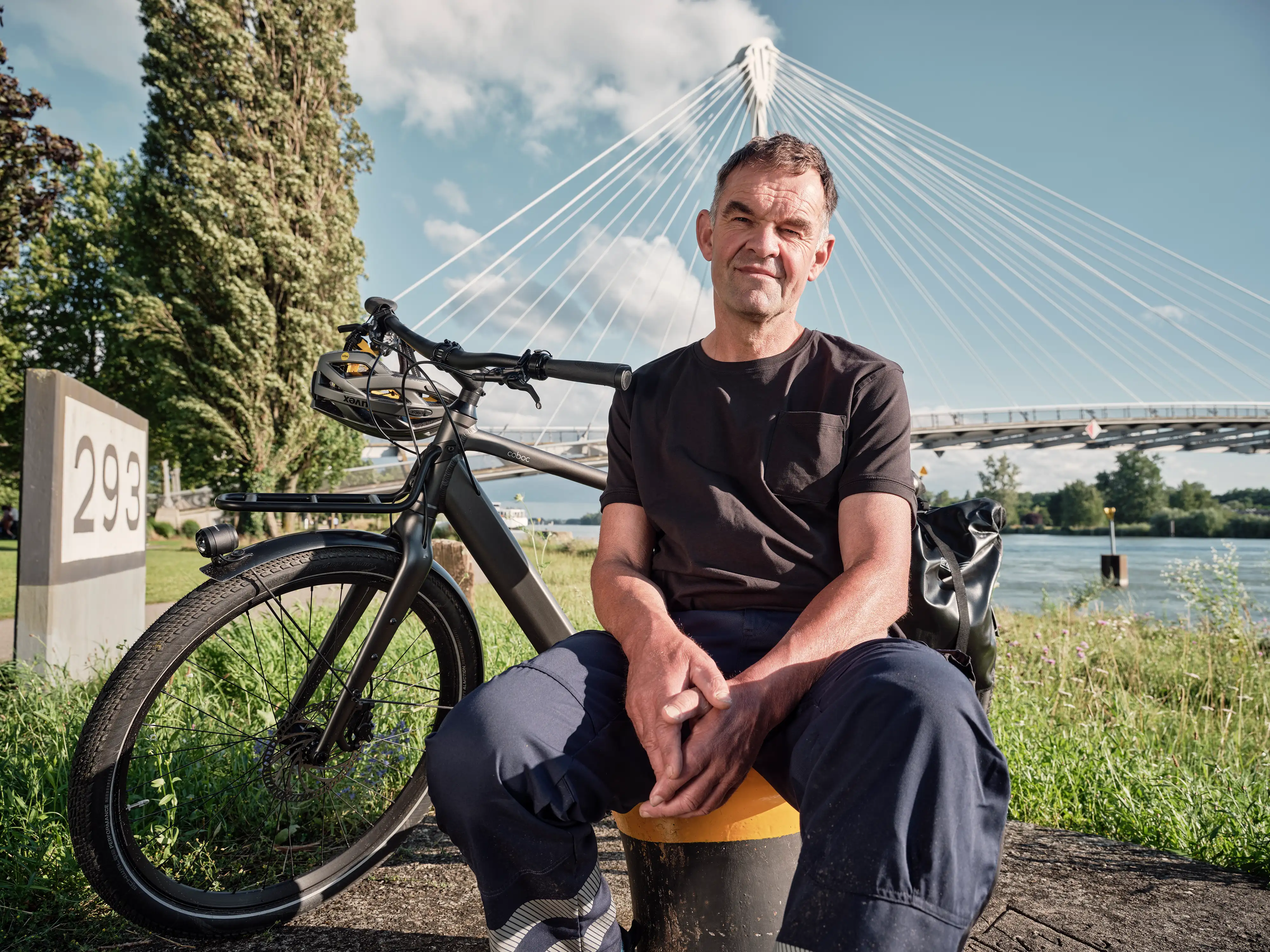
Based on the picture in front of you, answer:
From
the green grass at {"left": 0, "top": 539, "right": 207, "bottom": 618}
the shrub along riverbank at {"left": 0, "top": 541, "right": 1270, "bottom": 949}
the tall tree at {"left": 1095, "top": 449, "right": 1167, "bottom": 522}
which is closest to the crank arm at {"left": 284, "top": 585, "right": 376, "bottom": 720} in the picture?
the shrub along riverbank at {"left": 0, "top": 541, "right": 1270, "bottom": 949}

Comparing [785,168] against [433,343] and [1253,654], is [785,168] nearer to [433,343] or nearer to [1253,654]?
[433,343]

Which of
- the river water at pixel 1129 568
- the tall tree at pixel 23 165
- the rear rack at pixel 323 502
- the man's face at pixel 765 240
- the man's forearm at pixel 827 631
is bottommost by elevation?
the river water at pixel 1129 568

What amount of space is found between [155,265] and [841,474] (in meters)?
17.2

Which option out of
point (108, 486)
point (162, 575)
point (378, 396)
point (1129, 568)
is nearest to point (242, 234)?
point (162, 575)

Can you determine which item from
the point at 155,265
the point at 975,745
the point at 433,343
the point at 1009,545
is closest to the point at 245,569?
the point at 433,343

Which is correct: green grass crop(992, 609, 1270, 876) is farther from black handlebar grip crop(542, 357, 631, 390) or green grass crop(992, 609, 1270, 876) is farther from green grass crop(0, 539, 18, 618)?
green grass crop(0, 539, 18, 618)

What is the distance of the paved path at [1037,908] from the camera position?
1442 millimetres

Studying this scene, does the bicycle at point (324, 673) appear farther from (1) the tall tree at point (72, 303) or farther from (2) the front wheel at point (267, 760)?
(1) the tall tree at point (72, 303)

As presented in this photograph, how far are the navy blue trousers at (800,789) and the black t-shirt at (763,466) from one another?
3.1 inches

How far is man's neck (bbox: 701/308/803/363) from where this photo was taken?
4.84ft

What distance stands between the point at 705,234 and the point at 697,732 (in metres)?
0.99

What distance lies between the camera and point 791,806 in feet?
3.74

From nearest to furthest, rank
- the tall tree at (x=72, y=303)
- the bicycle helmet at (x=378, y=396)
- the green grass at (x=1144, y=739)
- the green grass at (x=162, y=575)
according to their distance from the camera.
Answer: the bicycle helmet at (x=378, y=396), the green grass at (x=1144, y=739), the green grass at (x=162, y=575), the tall tree at (x=72, y=303)

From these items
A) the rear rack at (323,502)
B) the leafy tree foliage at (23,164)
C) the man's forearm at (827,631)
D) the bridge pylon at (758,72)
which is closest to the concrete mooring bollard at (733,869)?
the man's forearm at (827,631)
